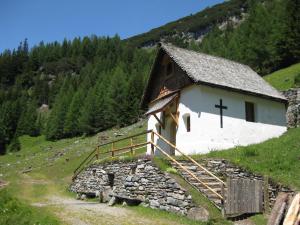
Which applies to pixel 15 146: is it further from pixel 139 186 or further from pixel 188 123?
pixel 139 186

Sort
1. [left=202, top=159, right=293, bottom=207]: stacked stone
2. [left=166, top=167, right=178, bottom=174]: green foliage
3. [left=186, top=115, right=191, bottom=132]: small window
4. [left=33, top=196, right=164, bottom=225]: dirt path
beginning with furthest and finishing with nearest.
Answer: [left=186, top=115, right=191, bottom=132]: small window, [left=202, top=159, right=293, bottom=207]: stacked stone, [left=166, top=167, right=178, bottom=174]: green foliage, [left=33, top=196, right=164, bottom=225]: dirt path

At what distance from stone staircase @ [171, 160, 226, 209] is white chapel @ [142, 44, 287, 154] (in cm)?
525

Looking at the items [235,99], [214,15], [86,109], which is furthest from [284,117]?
[214,15]

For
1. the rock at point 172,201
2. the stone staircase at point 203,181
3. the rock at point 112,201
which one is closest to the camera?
the stone staircase at point 203,181

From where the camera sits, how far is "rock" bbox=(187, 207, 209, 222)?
50.8 ft

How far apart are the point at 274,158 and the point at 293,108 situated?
1185 cm

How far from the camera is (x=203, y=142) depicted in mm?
24750

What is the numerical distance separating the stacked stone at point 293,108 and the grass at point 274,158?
6572mm

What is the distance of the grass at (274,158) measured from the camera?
19109 millimetres

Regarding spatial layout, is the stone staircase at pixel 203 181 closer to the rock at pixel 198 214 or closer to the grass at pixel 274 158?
the rock at pixel 198 214

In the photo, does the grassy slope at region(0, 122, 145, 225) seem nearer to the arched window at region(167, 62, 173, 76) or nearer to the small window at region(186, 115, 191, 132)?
the small window at region(186, 115, 191, 132)

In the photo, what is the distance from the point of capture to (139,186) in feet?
65.8

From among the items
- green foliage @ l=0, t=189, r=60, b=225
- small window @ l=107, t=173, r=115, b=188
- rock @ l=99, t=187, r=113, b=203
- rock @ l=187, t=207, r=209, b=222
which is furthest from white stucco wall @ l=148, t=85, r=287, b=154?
green foliage @ l=0, t=189, r=60, b=225

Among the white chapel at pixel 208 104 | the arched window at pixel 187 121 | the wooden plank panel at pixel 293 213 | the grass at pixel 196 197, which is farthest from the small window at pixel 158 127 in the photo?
the wooden plank panel at pixel 293 213
